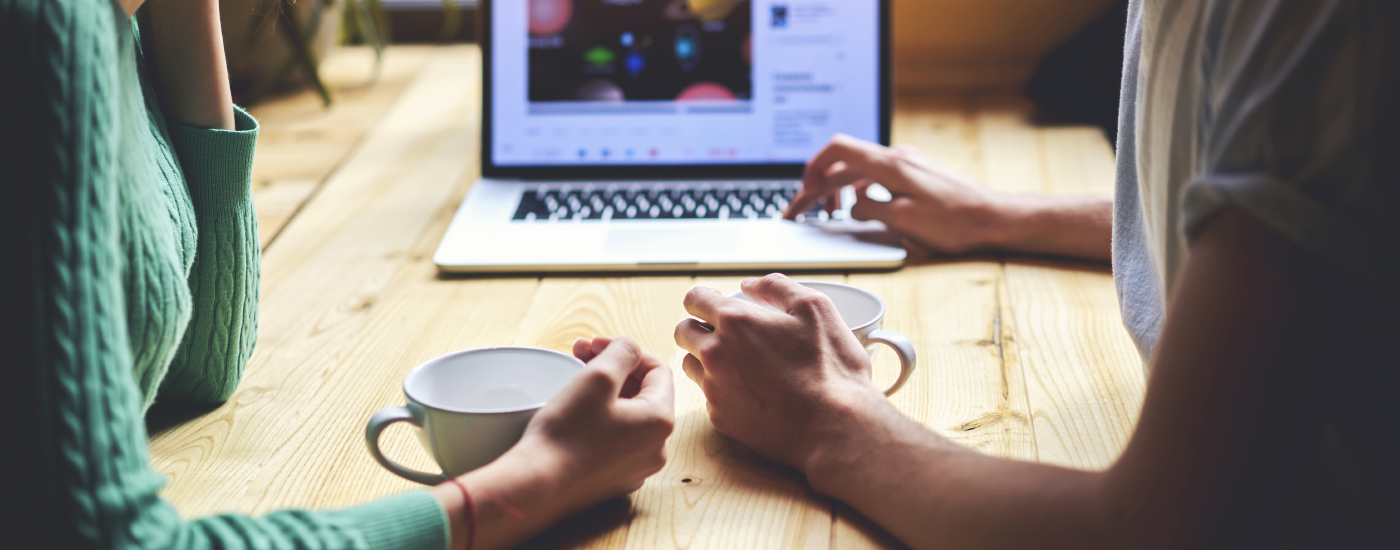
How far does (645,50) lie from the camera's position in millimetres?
1167

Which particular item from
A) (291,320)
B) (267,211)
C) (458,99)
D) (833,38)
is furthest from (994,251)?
(458,99)

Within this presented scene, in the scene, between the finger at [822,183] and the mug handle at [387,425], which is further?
the finger at [822,183]

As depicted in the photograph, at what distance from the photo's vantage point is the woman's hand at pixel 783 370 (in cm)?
63

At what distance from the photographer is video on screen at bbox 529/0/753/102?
1162 millimetres

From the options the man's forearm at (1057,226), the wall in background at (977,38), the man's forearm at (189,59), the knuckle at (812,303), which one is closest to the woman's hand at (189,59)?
the man's forearm at (189,59)

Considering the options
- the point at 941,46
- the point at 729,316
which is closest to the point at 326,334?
the point at 729,316

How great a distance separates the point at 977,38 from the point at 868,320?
3.54 feet

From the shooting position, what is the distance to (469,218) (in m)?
1.08

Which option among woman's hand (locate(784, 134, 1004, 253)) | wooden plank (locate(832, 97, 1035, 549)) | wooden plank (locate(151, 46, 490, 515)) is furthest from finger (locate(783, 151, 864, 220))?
wooden plank (locate(151, 46, 490, 515))

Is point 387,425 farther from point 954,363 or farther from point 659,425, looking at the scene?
point 954,363

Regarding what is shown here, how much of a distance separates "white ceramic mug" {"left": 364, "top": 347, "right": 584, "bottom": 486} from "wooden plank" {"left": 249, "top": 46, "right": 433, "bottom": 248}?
19.8 inches

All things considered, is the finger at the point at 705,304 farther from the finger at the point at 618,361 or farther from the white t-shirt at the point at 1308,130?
the white t-shirt at the point at 1308,130

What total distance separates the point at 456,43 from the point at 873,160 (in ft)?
4.03

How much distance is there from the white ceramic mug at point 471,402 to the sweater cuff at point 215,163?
0.21 m
